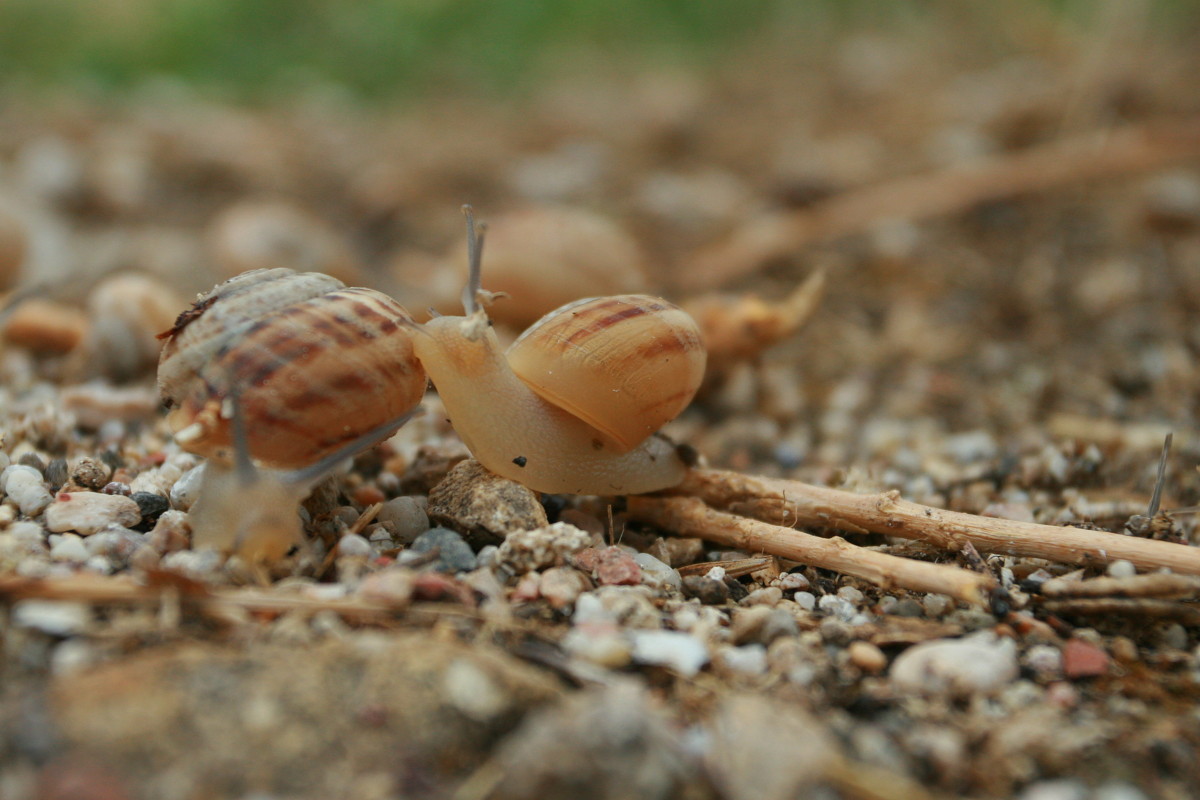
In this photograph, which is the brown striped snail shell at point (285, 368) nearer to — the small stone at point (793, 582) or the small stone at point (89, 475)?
the small stone at point (89, 475)

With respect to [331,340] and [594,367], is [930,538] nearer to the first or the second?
[594,367]

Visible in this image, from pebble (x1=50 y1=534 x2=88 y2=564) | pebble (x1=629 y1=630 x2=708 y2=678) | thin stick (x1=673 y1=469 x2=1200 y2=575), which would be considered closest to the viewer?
pebble (x1=629 y1=630 x2=708 y2=678)

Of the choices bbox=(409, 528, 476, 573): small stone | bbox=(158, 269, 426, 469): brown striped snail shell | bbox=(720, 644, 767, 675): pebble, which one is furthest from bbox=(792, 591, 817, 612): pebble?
bbox=(158, 269, 426, 469): brown striped snail shell

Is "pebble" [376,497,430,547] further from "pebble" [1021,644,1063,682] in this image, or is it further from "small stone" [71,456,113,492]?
"pebble" [1021,644,1063,682]

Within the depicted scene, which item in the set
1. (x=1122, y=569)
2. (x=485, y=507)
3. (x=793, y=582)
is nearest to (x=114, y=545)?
(x=485, y=507)

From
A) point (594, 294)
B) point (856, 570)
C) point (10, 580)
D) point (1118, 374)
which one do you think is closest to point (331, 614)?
point (10, 580)

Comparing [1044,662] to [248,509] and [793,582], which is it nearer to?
[793,582]

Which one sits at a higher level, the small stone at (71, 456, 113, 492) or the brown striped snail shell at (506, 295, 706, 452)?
the brown striped snail shell at (506, 295, 706, 452)
